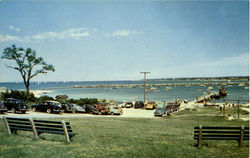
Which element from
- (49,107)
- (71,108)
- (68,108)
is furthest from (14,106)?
(71,108)

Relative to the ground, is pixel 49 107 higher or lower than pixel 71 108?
higher

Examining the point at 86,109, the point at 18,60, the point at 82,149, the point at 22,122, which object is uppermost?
A: the point at 18,60

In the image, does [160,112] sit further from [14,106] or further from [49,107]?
[14,106]

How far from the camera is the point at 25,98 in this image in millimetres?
32688

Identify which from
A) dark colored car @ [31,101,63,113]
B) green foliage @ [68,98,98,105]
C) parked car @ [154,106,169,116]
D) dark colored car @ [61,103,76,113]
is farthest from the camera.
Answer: green foliage @ [68,98,98,105]

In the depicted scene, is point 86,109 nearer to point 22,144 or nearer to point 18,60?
point 18,60

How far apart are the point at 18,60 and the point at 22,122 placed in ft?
117

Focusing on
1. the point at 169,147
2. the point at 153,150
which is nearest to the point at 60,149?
the point at 153,150

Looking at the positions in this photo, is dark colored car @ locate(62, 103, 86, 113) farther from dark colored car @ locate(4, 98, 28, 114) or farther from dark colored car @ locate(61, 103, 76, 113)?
dark colored car @ locate(4, 98, 28, 114)

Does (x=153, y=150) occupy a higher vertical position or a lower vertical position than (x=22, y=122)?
lower

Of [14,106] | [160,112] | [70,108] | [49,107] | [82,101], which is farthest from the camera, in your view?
[82,101]

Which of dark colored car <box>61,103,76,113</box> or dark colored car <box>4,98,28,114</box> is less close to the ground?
dark colored car <box>4,98,28,114</box>

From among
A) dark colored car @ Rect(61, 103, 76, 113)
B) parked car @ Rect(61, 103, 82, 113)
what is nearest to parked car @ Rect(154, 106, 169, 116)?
parked car @ Rect(61, 103, 82, 113)

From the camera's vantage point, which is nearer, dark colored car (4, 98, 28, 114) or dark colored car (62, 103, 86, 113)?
dark colored car (4, 98, 28, 114)
